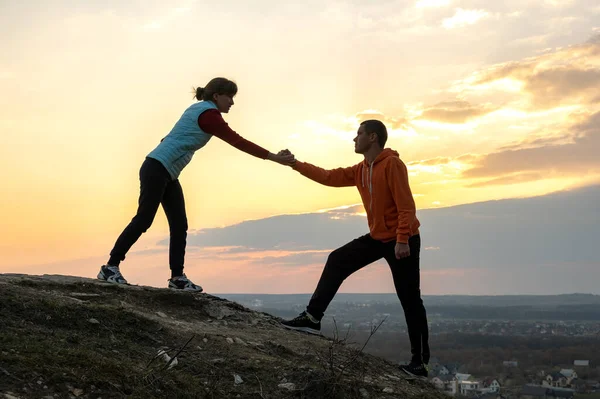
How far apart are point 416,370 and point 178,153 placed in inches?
126

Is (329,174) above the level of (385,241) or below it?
above

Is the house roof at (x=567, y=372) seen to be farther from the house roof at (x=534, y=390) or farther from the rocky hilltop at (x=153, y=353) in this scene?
the rocky hilltop at (x=153, y=353)

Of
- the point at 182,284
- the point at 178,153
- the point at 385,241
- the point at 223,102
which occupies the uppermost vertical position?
the point at 223,102

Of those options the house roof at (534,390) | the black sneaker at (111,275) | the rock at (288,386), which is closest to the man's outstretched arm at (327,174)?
the black sneaker at (111,275)

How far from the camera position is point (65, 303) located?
5.42m

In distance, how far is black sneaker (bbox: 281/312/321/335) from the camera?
673 cm

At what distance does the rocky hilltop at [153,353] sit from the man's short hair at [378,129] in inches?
75.8

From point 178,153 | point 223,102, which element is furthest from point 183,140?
point 223,102

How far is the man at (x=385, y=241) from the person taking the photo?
6031mm

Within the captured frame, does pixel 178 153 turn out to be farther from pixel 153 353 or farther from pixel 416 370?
pixel 416 370

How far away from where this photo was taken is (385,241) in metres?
6.25

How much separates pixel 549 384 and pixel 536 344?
17854mm

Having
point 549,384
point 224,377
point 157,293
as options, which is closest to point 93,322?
point 224,377

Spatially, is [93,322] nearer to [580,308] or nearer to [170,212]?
[170,212]
